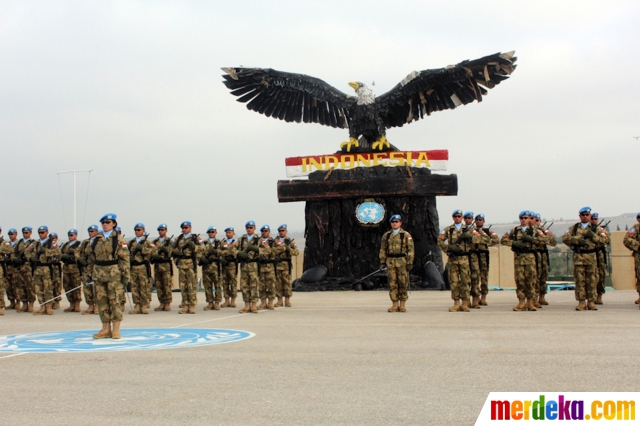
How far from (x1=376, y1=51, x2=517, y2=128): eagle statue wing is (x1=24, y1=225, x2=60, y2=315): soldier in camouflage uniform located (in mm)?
10111

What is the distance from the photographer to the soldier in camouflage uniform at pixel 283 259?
15.0m

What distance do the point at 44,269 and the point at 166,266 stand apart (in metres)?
2.54

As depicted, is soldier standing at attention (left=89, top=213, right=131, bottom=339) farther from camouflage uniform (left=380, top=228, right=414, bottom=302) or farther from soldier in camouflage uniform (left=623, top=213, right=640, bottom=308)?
soldier in camouflage uniform (left=623, top=213, right=640, bottom=308)

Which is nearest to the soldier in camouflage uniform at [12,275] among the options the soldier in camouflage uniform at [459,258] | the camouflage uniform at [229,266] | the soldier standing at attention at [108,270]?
the camouflage uniform at [229,266]

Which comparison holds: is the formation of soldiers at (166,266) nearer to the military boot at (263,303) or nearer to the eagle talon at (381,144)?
the military boot at (263,303)

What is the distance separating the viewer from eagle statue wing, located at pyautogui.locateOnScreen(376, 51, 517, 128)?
1970 cm

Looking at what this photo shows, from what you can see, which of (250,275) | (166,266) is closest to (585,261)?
(250,275)

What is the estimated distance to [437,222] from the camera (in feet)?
69.2

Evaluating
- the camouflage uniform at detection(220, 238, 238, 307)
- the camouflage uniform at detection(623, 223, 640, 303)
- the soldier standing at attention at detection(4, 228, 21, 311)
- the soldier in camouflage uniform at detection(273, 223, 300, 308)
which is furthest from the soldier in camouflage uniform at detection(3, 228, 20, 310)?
the camouflage uniform at detection(623, 223, 640, 303)

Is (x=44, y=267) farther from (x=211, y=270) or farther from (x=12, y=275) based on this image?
(x=211, y=270)

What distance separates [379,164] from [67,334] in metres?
11.8

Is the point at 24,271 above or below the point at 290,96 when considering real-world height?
below

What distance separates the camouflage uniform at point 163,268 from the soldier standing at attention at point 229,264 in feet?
3.52

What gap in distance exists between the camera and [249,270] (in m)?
14.3
